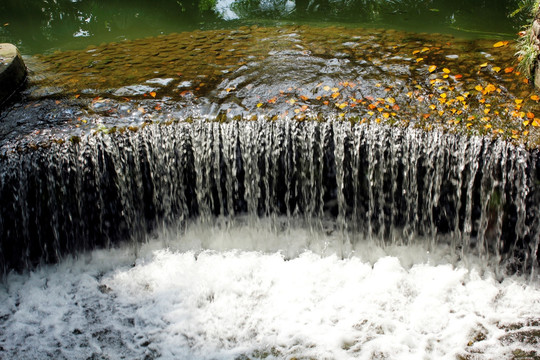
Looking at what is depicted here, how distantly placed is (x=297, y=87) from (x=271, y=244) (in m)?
1.77

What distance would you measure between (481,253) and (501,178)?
2.34 feet

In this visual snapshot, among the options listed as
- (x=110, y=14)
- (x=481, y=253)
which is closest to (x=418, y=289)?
(x=481, y=253)

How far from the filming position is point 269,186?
4.71m

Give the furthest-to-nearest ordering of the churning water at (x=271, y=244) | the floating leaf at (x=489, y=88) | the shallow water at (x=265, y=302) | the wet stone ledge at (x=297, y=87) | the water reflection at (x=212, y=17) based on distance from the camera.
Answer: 1. the water reflection at (x=212, y=17)
2. the floating leaf at (x=489, y=88)
3. the wet stone ledge at (x=297, y=87)
4. the churning water at (x=271, y=244)
5. the shallow water at (x=265, y=302)

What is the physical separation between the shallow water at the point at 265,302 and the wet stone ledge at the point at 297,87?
1243mm

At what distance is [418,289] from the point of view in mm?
4016

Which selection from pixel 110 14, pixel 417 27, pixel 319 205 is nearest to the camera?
pixel 319 205

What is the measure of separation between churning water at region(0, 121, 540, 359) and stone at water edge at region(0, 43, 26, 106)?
127 cm

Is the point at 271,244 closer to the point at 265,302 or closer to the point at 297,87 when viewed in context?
the point at 265,302

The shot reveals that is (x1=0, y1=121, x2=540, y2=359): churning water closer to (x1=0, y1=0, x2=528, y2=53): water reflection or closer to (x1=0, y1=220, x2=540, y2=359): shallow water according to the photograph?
(x1=0, y1=220, x2=540, y2=359): shallow water

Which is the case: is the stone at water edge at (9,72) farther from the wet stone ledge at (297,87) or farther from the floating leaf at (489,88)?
the floating leaf at (489,88)

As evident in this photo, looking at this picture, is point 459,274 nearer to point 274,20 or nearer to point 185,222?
point 185,222

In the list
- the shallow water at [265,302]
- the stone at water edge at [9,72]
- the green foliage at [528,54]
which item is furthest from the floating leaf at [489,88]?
the stone at water edge at [9,72]

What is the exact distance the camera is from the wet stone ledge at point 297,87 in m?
4.54
